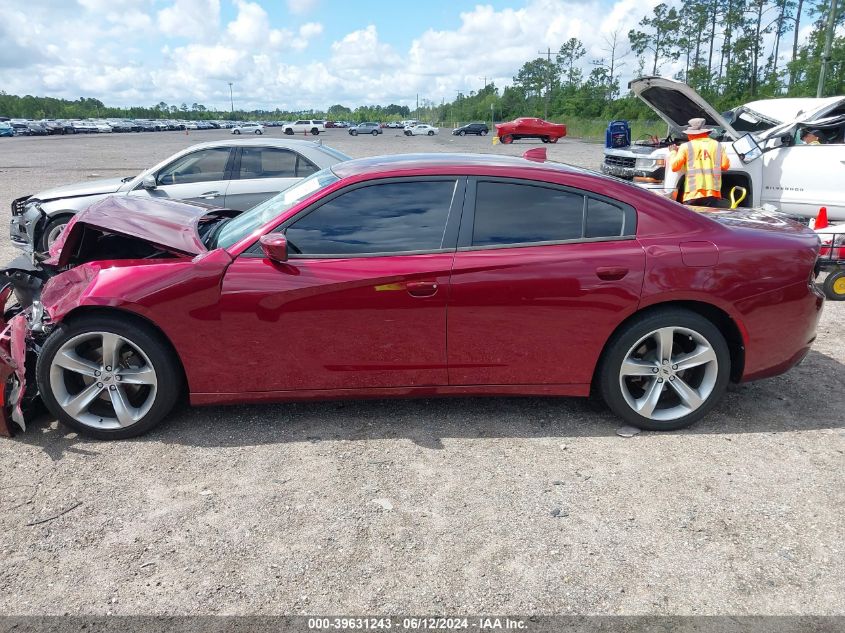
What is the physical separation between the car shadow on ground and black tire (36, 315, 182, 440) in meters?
0.11

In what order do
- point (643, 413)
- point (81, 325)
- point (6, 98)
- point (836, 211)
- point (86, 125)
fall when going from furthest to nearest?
point (6, 98), point (86, 125), point (836, 211), point (643, 413), point (81, 325)

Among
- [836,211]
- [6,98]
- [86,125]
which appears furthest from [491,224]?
[6,98]

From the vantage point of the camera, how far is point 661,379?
3.85m

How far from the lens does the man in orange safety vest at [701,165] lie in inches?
297

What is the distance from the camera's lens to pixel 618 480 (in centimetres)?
337

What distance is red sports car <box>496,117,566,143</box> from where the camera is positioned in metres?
46.3

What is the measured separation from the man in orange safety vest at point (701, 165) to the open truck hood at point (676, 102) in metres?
1.29

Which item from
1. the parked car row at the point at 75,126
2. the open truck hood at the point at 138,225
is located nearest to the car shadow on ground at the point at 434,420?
the open truck hood at the point at 138,225

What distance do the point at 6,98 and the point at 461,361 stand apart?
140981 mm

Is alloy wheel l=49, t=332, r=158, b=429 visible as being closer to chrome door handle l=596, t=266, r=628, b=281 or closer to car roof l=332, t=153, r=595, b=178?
car roof l=332, t=153, r=595, b=178

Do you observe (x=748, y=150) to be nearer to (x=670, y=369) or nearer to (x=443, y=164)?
(x=670, y=369)

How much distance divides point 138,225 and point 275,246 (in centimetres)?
113

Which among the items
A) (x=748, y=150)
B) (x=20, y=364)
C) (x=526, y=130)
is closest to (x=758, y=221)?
(x=20, y=364)

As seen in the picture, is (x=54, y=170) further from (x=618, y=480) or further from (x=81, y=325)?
(x=618, y=480)
